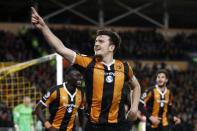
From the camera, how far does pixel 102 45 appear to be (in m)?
5.16

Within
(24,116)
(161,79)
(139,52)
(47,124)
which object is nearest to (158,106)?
(161,79)

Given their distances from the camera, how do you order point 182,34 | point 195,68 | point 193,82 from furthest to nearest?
point 182,34
point 195,68
point 193,82

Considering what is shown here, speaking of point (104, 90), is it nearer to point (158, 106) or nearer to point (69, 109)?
point (69, 109)

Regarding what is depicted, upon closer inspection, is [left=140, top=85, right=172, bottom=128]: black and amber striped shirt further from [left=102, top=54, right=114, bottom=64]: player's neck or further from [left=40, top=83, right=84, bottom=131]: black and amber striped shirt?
[left=102, top=54, right=114, bottom=64]: player's neck

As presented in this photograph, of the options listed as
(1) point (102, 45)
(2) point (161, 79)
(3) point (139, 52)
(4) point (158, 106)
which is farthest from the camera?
(3) point (139, 52)

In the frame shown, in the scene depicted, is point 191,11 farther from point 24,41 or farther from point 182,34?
point 24,41

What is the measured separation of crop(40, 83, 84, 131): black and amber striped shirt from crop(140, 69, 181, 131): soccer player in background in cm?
207

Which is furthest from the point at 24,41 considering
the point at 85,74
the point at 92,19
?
the point at 85,74

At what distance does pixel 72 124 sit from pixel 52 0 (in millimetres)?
14862

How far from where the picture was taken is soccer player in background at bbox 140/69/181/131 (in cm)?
975

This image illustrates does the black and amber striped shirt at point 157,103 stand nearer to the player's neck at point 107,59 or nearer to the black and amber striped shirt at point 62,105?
the black and amber striped shirt at point 62,105

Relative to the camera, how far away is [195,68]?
22.6 m

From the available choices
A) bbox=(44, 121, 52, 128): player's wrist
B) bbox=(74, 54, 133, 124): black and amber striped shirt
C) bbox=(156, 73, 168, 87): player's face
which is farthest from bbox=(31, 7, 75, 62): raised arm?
bbox=(156, 73, 168, 87): player's face

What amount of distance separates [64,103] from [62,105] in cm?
4
